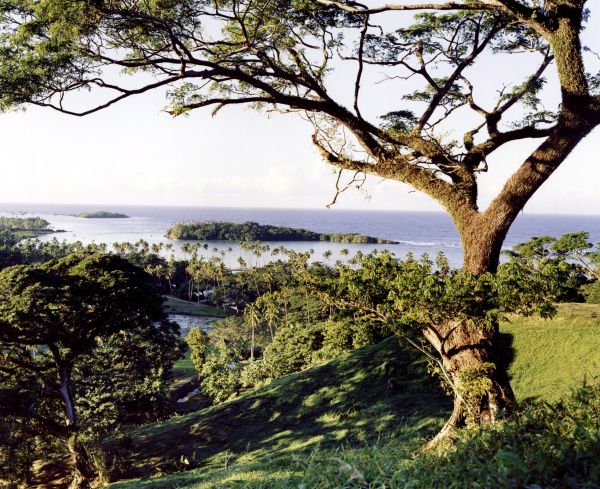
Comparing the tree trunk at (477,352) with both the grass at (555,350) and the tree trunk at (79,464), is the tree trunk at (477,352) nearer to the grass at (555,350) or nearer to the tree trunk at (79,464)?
the grass at (555,350)

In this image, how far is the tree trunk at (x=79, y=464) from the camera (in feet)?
52.7

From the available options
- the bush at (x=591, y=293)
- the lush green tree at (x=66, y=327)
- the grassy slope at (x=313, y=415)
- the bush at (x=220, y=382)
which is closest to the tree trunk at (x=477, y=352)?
the grassy slope at (x=313, y=415)

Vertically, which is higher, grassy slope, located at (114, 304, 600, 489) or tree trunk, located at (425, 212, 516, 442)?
tree trunk, located at (425, 212, 516, 442)

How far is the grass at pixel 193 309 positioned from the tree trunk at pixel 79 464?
53.6 meters

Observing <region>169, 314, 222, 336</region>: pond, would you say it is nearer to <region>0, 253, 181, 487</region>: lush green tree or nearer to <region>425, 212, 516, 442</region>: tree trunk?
<region>0, 253, 181, 487</region>: lush green tree

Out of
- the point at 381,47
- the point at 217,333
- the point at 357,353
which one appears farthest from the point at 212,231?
the point at 381,47

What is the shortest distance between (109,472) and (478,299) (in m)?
15.3

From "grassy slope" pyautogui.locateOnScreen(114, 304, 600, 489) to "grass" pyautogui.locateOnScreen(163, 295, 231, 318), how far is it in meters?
49.7

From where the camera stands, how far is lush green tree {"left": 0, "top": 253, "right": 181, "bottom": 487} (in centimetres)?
1573

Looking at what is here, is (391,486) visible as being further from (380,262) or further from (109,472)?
(109,472)

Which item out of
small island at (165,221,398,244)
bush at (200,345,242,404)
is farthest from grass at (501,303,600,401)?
small island at (165,221,398,244)

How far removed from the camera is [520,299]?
7.48m

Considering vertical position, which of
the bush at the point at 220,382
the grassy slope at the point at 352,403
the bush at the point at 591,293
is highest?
the bush at the point at 591,293

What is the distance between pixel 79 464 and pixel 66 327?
503cm
